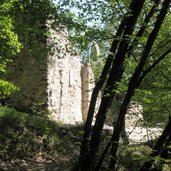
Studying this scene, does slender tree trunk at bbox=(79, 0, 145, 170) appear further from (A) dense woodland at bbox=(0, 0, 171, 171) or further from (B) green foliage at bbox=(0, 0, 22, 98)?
(B) green foliage at bbox=(0, 0, 22, 98)

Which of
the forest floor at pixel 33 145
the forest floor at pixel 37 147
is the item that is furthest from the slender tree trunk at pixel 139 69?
the forest floor at pixel 33 145

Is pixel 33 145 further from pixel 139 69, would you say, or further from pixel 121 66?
pixel 139 69

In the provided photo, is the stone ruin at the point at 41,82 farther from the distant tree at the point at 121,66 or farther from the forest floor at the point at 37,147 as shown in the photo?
the distant tree at the point at 121,66

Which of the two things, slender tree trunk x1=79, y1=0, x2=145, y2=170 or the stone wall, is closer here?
slender tree trunk x1=79, y1=0, x2=145, y2=170

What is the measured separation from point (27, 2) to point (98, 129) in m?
2.71

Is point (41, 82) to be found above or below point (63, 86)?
below

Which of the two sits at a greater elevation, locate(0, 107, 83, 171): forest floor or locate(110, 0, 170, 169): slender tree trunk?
locate(110, 0, 170, 169): slender tree trunk

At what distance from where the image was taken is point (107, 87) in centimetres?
555

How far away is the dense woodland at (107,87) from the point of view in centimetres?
545

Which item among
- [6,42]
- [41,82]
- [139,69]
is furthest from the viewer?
[41,82]

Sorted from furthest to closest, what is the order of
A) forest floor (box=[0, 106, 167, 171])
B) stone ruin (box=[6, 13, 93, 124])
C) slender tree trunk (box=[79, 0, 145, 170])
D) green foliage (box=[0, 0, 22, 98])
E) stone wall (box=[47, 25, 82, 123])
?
stone wall (box=[47, 25, 82, 123]), stone ruin (box=[6, 13, 93, 124]), green foliage (box=[0, 0, 22, 98]), forest floor (box=[0, 106, 167, 171]), slender tree trunk (box=[79, 0, 145, 170])

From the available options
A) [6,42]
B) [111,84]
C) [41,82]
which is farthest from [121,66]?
[41,82]

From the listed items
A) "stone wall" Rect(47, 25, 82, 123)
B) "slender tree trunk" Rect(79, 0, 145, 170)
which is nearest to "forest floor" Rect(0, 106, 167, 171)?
"slender tree trunk" Rect(79, 0, 145, 170)

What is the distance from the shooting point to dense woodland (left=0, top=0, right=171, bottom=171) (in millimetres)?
5445
